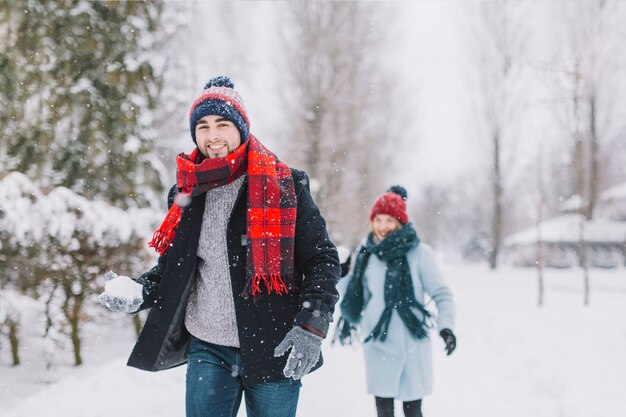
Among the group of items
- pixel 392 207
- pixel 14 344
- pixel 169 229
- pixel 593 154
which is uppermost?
pixel 593 154

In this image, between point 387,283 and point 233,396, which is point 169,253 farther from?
point 387,283

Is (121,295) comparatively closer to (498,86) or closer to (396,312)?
(396,312)

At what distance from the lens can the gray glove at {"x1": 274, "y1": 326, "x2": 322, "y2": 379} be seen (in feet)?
5.69

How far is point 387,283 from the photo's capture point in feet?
11.7

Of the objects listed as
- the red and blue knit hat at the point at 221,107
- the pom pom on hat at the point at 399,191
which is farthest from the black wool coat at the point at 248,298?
the pom pom on hat at the point at 399,191

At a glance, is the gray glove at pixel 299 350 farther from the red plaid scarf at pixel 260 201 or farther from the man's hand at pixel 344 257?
the man's hand at pixel 344 257

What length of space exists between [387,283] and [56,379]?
3.79m

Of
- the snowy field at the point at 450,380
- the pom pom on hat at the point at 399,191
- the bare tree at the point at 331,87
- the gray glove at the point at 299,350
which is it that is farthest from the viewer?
the bare tree at the point at 331,87

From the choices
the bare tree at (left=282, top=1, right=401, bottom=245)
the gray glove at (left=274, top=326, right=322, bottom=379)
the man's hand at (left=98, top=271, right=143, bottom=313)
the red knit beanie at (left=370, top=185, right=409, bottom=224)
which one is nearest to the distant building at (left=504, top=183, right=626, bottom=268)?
the bare tree at (left=282, top=1, right=401, bottom=245)

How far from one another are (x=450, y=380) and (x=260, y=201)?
15.9ft

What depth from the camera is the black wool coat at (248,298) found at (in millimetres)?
1859

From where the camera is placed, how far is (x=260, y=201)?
192cm

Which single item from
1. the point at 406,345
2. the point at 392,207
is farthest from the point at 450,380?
the point at 392,207

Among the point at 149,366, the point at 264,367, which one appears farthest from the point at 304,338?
the point at 149,366
